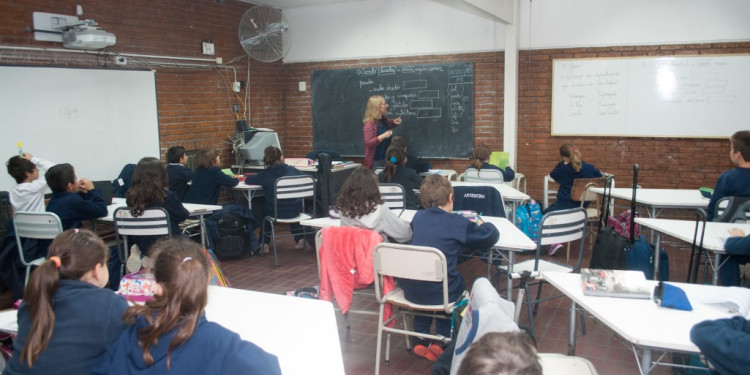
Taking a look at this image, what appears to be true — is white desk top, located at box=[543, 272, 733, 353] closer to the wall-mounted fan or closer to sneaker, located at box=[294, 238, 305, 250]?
sneaker, located at box=[294, 238, 305, 250]

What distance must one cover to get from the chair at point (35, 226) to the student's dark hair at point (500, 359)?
11.9 feet

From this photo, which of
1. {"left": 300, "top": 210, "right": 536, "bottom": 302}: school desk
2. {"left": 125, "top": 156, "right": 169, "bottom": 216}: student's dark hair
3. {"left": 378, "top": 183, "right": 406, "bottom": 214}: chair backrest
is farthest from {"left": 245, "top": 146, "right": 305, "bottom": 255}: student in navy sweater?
{"left": 300, "top": 210, "right": 536, "bottom": 302}: school desk

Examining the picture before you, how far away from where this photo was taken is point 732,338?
1677 millimetres

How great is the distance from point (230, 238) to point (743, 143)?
4.33 m

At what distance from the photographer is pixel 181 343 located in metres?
1.47

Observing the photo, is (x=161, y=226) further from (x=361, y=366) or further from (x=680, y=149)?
(x=680, y=149)

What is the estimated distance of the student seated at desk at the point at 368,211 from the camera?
3369 millimetres

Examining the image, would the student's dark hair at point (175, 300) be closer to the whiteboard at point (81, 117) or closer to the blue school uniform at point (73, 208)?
the blue school uniform at point (73, 208)

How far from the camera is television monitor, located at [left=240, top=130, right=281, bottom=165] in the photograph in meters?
7.27

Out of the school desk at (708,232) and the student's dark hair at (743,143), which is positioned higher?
the student's dark hair at (743,143)

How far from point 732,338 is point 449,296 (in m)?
1.52

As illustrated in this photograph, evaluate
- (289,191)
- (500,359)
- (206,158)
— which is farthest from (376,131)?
(500,359)

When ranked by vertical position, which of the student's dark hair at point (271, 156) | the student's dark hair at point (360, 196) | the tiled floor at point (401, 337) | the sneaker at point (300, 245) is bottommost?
the tiled floor at point (401, 337)

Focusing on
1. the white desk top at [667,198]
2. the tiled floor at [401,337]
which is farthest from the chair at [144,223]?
the white desk top at [667,198]
